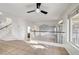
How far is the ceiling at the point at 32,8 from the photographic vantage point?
1.82 meters

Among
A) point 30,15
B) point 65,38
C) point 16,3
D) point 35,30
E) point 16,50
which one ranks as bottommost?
point 16,50

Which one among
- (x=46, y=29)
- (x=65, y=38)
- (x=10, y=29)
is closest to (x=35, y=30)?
(x=46, y=29)

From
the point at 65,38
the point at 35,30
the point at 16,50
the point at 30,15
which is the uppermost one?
the point at 30,15

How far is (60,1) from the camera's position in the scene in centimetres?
175

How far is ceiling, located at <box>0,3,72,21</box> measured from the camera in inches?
71.8

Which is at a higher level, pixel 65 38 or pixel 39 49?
pixel 65 38

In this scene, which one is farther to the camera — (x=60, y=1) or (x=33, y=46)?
(x=33, y=46)

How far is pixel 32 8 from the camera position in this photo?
1875 millimetres

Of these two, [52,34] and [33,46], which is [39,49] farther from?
[52,34]

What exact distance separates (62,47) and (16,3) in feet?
3.99

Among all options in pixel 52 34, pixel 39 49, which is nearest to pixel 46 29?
pixel 52 34

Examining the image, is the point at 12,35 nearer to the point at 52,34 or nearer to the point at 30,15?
the point at 30,15

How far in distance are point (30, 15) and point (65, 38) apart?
837mm

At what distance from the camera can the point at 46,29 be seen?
200 cm
